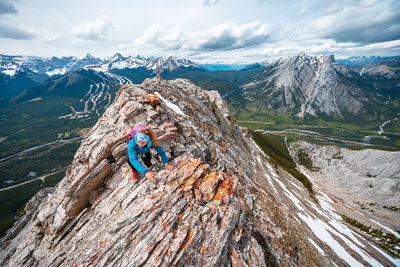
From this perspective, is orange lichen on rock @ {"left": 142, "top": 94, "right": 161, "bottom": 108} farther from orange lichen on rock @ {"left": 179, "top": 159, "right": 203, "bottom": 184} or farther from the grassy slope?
the grassy slope

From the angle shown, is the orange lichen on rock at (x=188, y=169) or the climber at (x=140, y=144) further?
the orange lichen on rock at (x=188, y=169)

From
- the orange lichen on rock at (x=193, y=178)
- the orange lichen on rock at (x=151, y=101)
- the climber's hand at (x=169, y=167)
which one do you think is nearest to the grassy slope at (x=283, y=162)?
the orange lichen on rock at (x=193, y=178)

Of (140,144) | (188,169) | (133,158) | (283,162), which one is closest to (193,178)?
(188,169)

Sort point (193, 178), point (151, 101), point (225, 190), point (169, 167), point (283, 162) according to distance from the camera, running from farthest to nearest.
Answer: point (283, 162) → point (151, 101) → point (225, 190) → point (193, 178) → point (169, 167)

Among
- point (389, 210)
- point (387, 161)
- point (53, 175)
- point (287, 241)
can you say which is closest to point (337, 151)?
point (387, 161)

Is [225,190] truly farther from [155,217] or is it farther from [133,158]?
[133,158]

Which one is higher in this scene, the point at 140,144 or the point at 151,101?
the point at 151,101

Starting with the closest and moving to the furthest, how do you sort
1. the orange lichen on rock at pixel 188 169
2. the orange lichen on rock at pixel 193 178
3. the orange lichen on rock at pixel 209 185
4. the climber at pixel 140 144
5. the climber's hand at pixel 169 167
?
1. the climber at pixel 140 144
2. the orange lichen on rock at pixel 193 178
3. the climber's hand at pixel 169 167
4. the orange lichen on rock at pixel 209 185
5. the orange lichen on rock at pixel 188 169

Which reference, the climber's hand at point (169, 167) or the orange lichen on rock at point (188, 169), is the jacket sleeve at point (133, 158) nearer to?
the climber's hand at point (169, 167)

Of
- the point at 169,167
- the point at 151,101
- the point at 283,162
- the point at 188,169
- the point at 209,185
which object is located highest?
the point at 151,101

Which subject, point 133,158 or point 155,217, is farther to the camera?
point 155,217

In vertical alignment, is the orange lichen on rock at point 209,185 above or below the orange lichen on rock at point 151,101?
below

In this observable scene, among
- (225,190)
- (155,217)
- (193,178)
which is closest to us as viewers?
(155,217)

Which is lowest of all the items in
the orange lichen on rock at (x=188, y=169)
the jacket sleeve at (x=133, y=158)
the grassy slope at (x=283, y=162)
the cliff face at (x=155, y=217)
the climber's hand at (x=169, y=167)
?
the grassy slope at (x=283, y=162)
